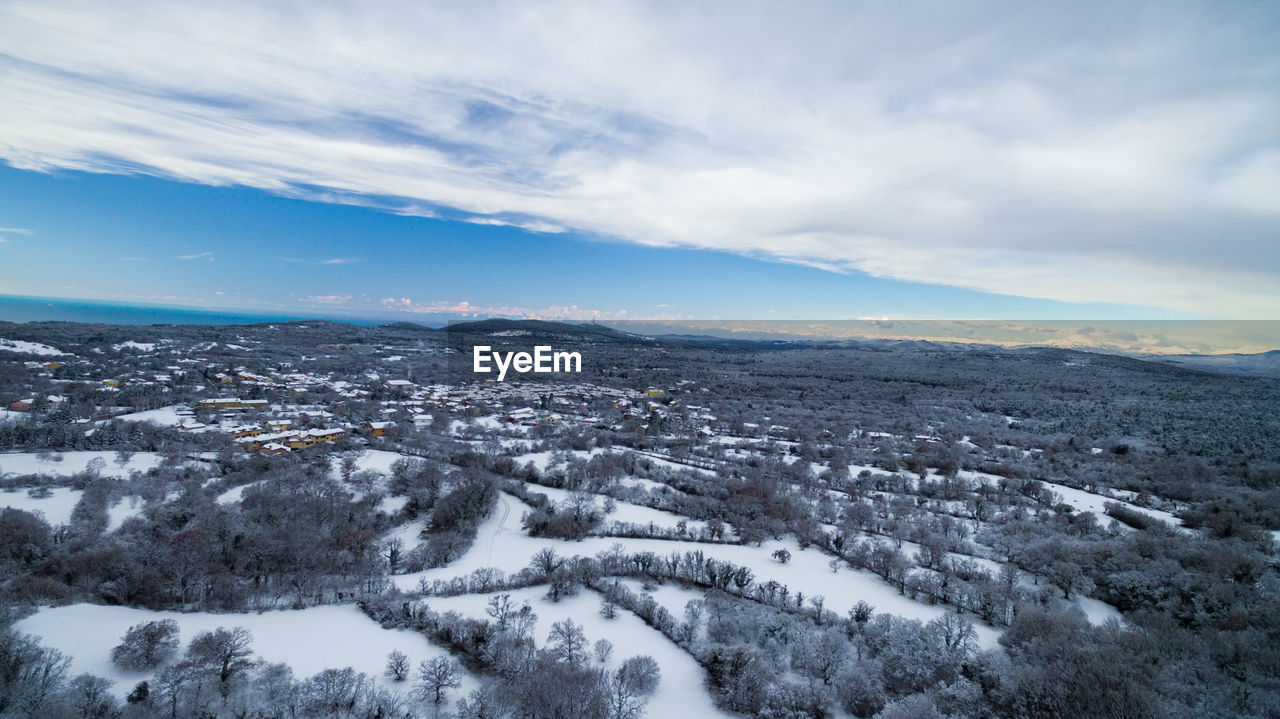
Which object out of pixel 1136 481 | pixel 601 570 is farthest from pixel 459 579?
pixel 1136 481

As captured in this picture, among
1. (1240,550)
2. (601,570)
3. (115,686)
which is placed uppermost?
(1240,550)

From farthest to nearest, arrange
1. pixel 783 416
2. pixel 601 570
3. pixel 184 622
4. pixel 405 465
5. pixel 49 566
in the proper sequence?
pixel 783 416 → pixel 405 465 → pixel 601 570 → pixel 49 566 → pixel 184 622

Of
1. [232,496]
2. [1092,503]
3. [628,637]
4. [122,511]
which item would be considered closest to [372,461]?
[232,496]

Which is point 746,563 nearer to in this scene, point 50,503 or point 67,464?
point 50,503

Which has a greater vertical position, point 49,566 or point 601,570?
point 49,566

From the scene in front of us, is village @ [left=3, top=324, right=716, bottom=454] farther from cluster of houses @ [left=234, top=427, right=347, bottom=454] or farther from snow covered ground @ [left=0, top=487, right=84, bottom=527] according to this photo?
snow covered ground @ [left=0, top=487, right=84, bottom=527]

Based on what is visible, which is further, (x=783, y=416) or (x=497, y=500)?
(x=783, y=416)

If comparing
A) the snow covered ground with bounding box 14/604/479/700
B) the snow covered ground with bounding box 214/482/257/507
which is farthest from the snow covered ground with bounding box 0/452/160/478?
the snow covered ground with bounding box 14/604/479/700

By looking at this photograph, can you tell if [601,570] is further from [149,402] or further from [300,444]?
[149,402]
